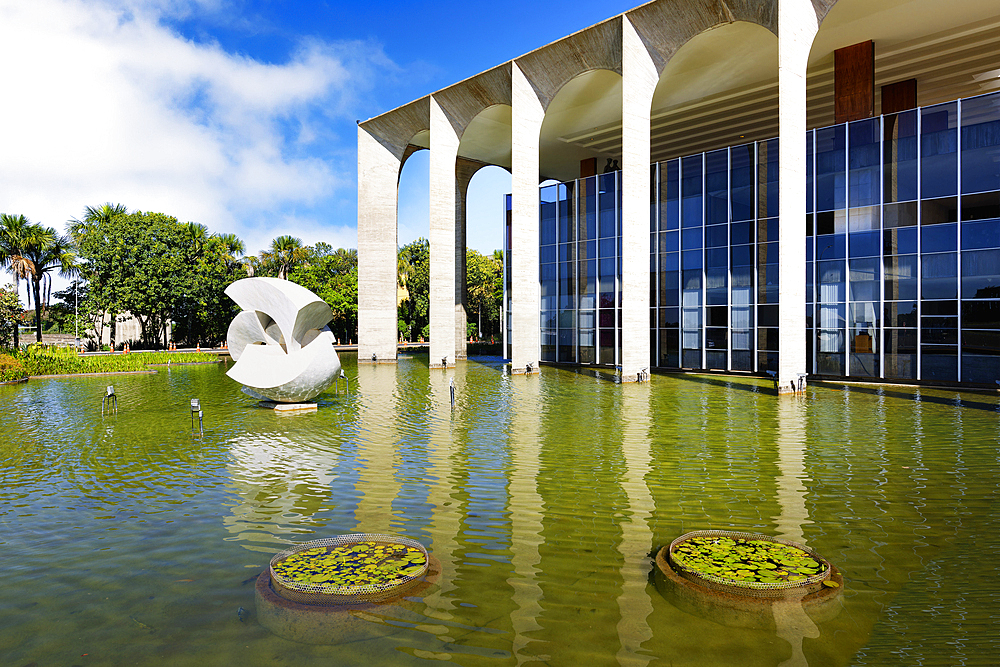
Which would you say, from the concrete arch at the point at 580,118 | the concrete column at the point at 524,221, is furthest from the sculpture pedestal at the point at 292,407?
→ the concrete arch at the point at 580,118

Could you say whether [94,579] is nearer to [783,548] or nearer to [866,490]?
[783,548]

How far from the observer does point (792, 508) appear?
7797mm

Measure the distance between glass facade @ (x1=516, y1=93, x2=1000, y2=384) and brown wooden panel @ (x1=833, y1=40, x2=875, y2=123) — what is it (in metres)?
0.70

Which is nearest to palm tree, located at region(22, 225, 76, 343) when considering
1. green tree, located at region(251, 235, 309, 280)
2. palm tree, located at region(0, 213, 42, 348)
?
palm tree, located at region(0, 213, 42, 348)

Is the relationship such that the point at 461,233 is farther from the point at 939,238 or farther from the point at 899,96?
the point at 939,238

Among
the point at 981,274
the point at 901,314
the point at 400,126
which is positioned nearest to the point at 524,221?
the point at 400,126

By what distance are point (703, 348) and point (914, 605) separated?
Result: 25.0m

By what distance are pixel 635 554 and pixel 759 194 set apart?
24.9 m

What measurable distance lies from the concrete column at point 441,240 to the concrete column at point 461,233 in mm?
9344

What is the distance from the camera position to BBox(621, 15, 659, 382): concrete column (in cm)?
2495

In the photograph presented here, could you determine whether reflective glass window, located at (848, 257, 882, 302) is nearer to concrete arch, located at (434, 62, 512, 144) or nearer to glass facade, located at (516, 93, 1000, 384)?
glass facade, located at (516, 93, 1000, 384)

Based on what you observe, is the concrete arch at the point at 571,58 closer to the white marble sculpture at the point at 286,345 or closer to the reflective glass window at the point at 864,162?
the reflective glass window at the point at 864,162

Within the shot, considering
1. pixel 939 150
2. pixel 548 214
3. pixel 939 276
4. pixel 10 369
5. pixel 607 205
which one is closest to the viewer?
pixel 939 276

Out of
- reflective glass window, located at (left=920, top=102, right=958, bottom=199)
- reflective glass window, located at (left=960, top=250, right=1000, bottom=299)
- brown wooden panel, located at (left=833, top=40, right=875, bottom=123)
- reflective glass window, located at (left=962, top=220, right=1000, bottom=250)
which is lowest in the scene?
reflective glass window, located at (left=960, top=250, right=1000, bottom=299)
